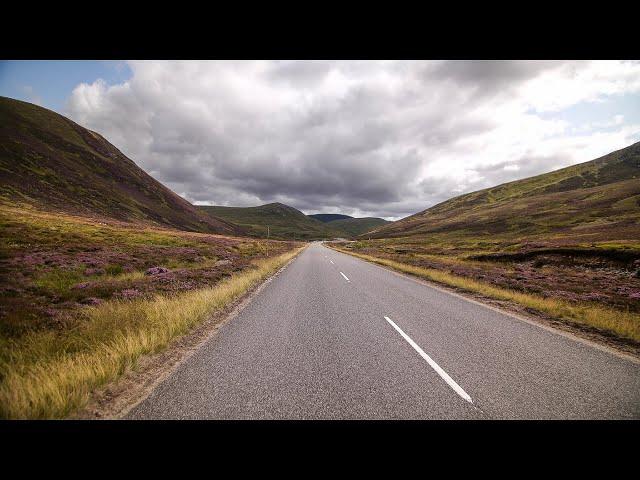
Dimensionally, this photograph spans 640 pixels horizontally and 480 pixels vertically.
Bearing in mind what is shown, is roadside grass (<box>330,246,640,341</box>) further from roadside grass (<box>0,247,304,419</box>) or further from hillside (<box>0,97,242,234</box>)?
hillside (<box>0,97,242,234</box>)

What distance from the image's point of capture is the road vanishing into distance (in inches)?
130

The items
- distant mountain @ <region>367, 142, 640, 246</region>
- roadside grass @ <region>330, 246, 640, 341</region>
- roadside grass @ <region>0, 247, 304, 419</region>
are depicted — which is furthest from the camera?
distant mountain @ <region>367, 142, 640, 246</region>

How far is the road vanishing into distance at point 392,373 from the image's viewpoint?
3314mm

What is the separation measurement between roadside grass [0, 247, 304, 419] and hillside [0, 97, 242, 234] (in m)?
63.4

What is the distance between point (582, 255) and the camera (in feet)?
91.8

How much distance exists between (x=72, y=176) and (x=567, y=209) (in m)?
153

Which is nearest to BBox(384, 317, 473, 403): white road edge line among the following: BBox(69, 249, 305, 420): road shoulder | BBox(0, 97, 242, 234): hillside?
BBox(69, 249, 305, 420): road shoulder

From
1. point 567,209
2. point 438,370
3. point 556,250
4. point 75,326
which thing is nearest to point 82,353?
point 75,326

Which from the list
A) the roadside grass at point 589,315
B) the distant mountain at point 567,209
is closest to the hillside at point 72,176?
the roadside grass at point 589,315

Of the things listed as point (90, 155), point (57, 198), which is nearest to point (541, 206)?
point (57, 198)

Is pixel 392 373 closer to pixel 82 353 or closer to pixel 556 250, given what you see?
pixel 82 353

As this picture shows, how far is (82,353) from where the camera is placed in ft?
14.2
